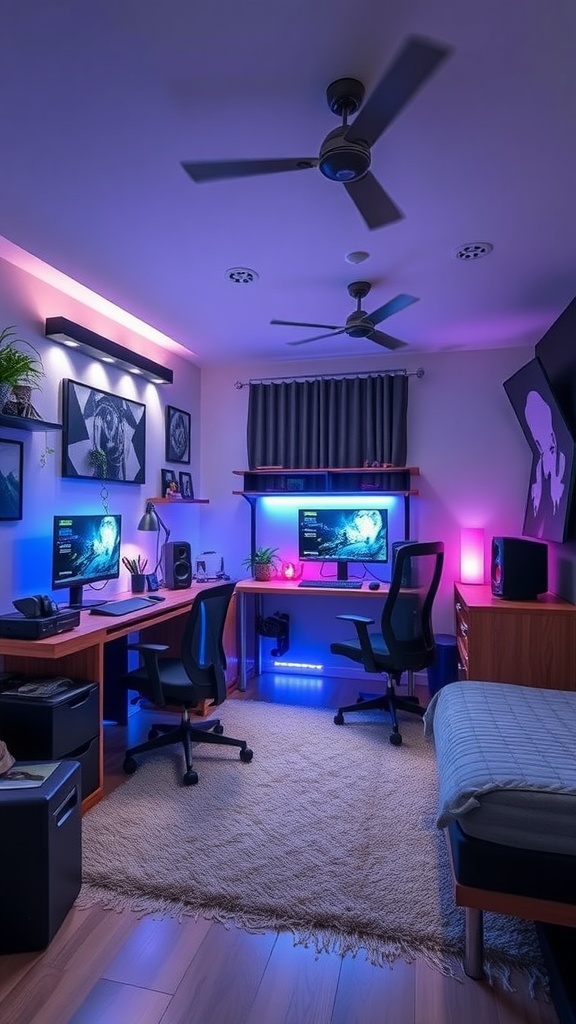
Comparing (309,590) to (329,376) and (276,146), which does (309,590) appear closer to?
(329,376)

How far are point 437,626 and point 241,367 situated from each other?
2.73 meters

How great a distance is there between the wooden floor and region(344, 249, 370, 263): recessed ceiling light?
9.12 ft

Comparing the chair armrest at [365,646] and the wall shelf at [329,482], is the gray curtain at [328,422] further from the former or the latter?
the chair armrest at [365,646]

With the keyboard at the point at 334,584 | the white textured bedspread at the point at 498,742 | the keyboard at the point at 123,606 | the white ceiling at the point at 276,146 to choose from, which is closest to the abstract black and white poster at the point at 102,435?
the white ceiling at the point at 276,146

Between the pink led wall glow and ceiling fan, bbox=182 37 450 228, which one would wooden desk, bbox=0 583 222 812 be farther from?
the pink led wall glow

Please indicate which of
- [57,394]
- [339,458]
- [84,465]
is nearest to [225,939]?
[84,465]

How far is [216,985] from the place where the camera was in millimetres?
1432

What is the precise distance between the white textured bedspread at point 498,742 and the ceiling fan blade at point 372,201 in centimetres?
187

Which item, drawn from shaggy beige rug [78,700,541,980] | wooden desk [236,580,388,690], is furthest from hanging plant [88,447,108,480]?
shaggy beige rug [78,700,541,980]

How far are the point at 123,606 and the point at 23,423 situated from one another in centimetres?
107

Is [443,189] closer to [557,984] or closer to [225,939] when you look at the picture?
[557,984]

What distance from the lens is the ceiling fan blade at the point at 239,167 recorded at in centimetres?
156

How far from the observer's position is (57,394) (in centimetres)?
287

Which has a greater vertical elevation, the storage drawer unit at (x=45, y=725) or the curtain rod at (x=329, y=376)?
the curtain rod at (x=329, y=376)
